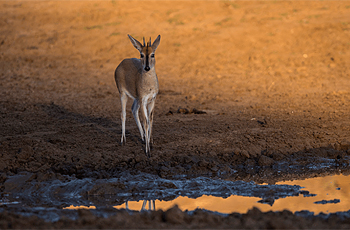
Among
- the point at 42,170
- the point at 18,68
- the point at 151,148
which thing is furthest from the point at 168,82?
the point at 42,170

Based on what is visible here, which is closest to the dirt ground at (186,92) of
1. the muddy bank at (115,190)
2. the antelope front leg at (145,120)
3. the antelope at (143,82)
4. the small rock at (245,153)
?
the small rock at (245,153)

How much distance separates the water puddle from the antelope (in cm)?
139

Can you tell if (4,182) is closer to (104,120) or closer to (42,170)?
(42,170)

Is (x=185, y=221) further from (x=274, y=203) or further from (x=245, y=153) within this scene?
(x=245, y=153)

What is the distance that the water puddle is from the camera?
18.9 feet

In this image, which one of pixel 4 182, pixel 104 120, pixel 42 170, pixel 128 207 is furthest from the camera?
pixel 104 120

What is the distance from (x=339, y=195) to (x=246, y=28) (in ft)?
41.7

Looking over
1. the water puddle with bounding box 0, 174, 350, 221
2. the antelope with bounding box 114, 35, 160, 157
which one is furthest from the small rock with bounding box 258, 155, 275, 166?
the antelope with bounding box 114, 35, 160, 157

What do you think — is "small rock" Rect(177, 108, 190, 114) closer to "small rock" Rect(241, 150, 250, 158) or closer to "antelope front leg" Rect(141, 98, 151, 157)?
"antelope front leg" Rect(141, 98, 151, 157)

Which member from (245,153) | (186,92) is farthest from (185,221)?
(186,92)

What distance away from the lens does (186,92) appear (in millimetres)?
12977

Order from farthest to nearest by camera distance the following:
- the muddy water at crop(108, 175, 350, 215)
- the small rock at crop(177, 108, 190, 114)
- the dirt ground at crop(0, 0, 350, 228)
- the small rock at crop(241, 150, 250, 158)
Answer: the small rock at crop(177, 108, 190, 114) < the small rock at crop(241, 150, 250, 158) < the dirt ground at crop(0, 0, 350, 228) < the muddy water at crop(108, 175, 350, 215)

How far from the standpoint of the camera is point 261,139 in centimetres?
853

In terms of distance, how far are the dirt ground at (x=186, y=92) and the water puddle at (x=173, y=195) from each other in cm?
46
